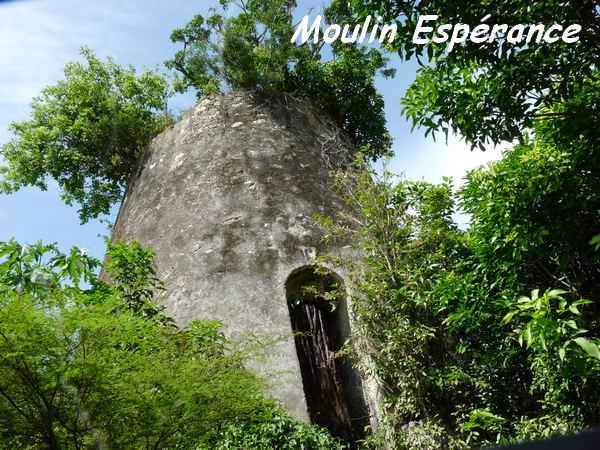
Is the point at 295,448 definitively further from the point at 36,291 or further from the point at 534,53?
the point at 534,53

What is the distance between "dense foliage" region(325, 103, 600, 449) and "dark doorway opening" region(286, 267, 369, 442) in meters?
1.09

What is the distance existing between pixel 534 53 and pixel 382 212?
8.36 feet

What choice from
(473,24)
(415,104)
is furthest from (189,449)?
(473,24)

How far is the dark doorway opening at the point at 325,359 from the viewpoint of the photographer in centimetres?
673

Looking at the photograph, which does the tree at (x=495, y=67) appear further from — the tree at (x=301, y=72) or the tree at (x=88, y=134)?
the tree at (x=88, y=134)

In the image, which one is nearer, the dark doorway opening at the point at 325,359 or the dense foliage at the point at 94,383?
the dense foliage at the point at 94,383

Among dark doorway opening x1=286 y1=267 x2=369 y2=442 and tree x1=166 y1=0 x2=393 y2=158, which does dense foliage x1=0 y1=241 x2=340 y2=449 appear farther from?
tree x1=166 y1=0 x2=393 y2=158

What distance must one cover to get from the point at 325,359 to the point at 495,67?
4.57m


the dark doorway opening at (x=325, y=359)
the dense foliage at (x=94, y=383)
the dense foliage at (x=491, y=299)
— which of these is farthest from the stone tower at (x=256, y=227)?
the dense foliage at (x=94, y=383)

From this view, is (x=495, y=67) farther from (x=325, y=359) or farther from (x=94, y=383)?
(x=325, y=359)

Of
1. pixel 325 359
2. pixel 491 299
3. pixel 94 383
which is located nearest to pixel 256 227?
pixel 325 359

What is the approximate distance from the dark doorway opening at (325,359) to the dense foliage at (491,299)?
109cm

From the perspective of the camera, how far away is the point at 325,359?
7.14 metres

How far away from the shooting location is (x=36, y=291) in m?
4.00
